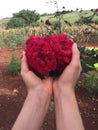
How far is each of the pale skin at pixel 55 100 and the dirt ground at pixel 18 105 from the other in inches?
129

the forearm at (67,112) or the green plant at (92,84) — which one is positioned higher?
the forearm at (67,112)

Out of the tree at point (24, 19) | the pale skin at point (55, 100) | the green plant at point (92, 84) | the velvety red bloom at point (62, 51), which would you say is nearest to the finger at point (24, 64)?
the pale skin at point (55, 100)

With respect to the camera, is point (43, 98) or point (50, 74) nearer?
point (43, 98)

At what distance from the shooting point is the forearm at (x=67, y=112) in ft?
4.49

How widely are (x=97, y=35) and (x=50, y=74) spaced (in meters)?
16.2

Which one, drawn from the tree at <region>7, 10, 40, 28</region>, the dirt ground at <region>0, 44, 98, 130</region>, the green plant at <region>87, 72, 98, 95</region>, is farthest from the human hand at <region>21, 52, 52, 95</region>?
the tree at <region>7, 10, 40, 28</region>

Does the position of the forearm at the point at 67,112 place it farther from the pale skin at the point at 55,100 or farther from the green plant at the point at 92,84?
the green plant at the point at 92,84

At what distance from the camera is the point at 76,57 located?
1.50 metres

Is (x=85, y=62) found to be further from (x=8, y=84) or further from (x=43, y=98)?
(x=43, y=98)

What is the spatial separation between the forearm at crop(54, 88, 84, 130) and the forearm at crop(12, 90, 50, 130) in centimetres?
5

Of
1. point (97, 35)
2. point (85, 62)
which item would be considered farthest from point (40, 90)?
point (97, 35)

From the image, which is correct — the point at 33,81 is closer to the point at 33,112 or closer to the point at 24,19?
the point at 33,112

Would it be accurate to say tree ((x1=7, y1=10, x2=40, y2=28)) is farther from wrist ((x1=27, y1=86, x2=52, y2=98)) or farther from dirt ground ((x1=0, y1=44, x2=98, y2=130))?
wrist ((x1=27, y1=86, x2=52, y2=98))

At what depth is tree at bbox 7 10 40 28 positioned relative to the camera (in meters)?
26.4
